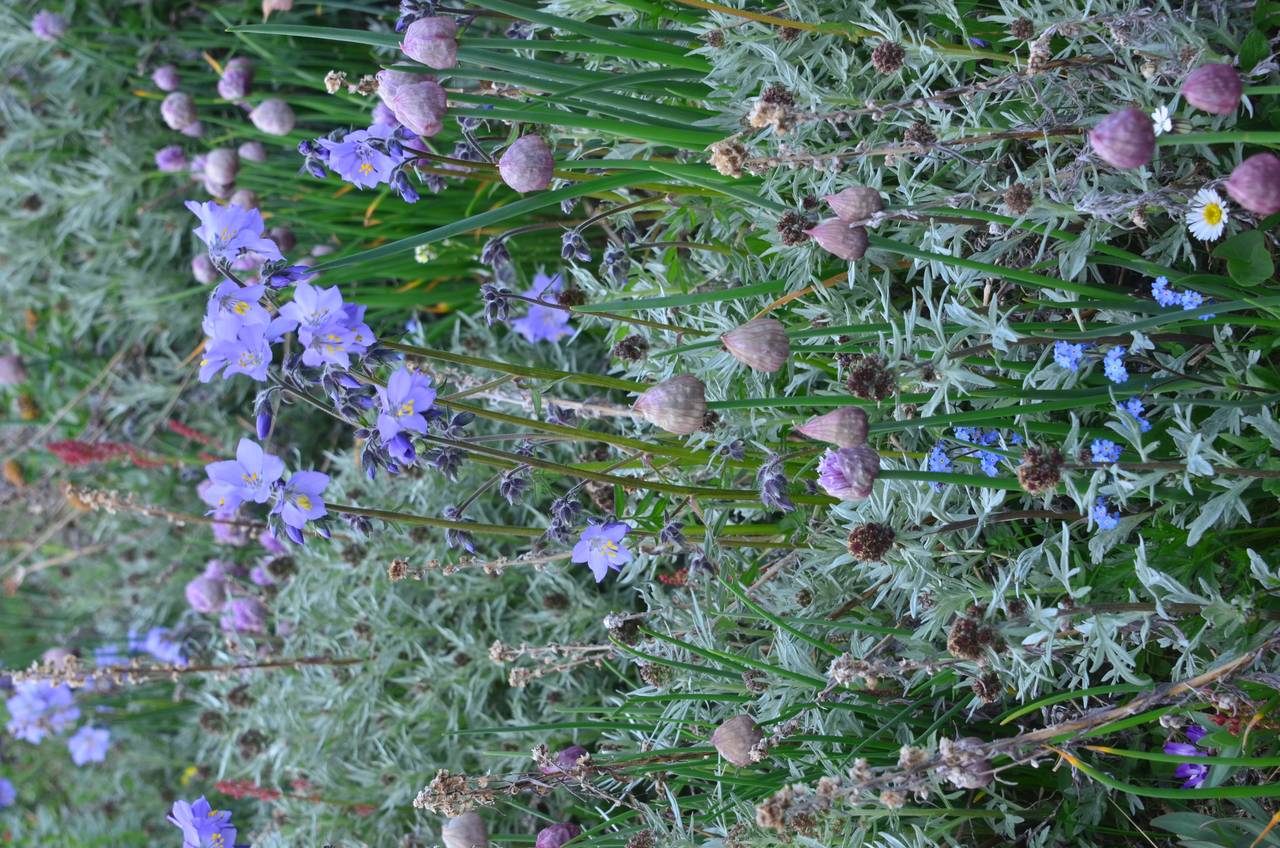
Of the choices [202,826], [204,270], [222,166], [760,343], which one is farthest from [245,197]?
[760,343]

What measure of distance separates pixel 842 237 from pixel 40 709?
10.4 ft

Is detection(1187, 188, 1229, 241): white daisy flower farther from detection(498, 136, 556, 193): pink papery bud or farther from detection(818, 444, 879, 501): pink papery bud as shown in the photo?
detection(498, 136, 556, 193): pink papery bud

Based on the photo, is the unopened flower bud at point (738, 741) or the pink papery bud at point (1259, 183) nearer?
the pink papery bud at point (1259, 183)

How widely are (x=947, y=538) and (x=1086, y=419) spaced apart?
29 cm

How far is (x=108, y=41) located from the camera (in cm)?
301

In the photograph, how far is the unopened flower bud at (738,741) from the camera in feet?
5.00

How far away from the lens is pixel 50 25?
287cm

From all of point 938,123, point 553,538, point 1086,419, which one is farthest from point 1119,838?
point 938,123

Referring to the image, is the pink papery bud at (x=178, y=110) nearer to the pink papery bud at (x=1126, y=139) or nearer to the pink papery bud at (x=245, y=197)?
the pink papery bud at (x=245, y=197)

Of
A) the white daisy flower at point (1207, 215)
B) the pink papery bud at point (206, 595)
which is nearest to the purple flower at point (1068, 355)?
the white daisy flower at point (1207, 215)

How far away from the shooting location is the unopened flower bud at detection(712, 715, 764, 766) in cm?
153

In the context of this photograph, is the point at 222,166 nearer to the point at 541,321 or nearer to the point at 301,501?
the point at 541,321

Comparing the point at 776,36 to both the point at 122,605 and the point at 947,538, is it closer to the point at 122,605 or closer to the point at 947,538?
the point at 947,538

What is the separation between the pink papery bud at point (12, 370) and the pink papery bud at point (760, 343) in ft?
9.93
